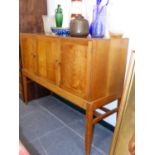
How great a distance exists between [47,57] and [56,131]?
82 centimetres

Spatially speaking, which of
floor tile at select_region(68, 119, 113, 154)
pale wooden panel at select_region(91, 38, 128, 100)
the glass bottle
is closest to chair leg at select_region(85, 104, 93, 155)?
pale wooden panel at select_region(91, 38, 128, 100)

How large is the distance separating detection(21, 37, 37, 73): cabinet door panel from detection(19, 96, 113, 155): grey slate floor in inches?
23.3

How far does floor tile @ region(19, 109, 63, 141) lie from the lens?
73.9 inches

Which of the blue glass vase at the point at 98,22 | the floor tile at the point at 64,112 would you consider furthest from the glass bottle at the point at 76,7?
the floor tile at the point at 64,112

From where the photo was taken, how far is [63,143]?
5.66 feet

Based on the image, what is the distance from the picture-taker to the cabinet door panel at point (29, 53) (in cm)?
204

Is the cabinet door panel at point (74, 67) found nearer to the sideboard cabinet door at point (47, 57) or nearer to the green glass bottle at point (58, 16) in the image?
the sideboard cabinet door at point (47, 57)

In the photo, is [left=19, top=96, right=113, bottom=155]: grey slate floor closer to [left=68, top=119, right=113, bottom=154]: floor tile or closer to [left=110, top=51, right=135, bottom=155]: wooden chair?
[left=68, top=119, right=113, bottom=154]: floor tile

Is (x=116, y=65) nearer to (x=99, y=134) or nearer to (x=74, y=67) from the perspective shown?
(x=74, y=67)

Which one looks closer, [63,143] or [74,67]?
[74,67]

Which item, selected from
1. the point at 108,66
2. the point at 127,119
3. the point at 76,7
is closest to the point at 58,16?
the point at 76,7

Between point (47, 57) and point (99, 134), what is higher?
point (47, 57)
